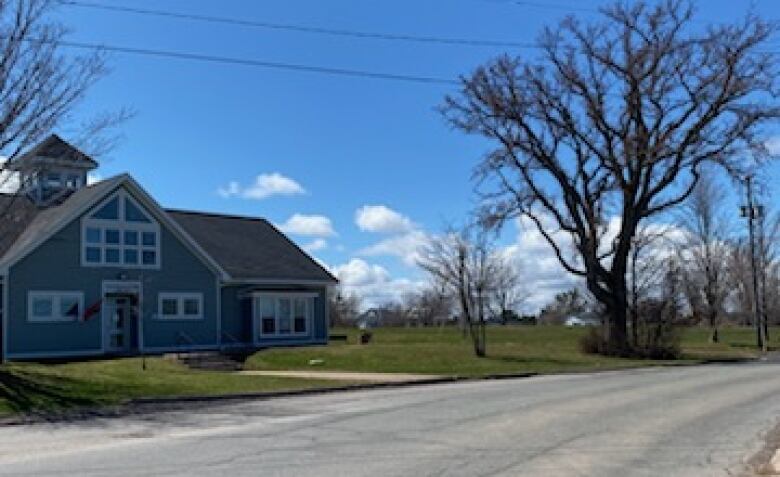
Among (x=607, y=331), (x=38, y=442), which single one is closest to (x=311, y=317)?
(x=607, y=331)

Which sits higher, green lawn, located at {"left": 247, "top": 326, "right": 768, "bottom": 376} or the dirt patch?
green lawn, located at {"left": 247, "top": 326, "right": 768, "bottom": 376}

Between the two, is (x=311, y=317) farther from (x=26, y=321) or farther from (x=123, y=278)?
(x=26, y=321)

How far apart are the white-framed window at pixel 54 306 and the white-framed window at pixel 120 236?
1.48 meters

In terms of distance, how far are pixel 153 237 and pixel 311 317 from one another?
9.55m

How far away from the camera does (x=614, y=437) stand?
43.9 feet

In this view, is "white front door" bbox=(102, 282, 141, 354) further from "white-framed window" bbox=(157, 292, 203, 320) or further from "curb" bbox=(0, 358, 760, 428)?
"curb" bbox=(0, 358, 760, 428)

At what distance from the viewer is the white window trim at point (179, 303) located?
3838cm

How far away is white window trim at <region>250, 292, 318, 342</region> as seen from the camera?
41.9m

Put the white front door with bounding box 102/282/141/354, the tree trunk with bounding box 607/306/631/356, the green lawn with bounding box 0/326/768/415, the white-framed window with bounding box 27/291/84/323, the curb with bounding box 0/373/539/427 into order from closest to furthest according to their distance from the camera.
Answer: the curb with bounding box 0/373/539/427
the green lawn with bounding box 0/326/768/415
the white-framed window with bounding box 27/291/84/323
the white front door with bounding box 102/282/141/354
the tree trunk with bounding box 607/306/631/356

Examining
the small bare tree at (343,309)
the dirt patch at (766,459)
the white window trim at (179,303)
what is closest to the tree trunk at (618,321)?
the white window trim at (179,303)

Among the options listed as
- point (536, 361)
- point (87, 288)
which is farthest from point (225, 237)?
point (536, 361)

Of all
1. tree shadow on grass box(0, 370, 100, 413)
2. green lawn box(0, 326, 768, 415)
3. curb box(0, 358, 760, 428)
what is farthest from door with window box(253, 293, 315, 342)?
tree shadow on grass box(0, 370, 100, 413)

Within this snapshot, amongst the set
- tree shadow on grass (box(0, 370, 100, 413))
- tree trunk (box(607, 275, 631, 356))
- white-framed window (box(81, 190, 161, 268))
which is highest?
white-framed window (box(81, 190, 161, 268))

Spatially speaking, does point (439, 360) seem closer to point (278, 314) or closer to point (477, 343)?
point (477, 343)
